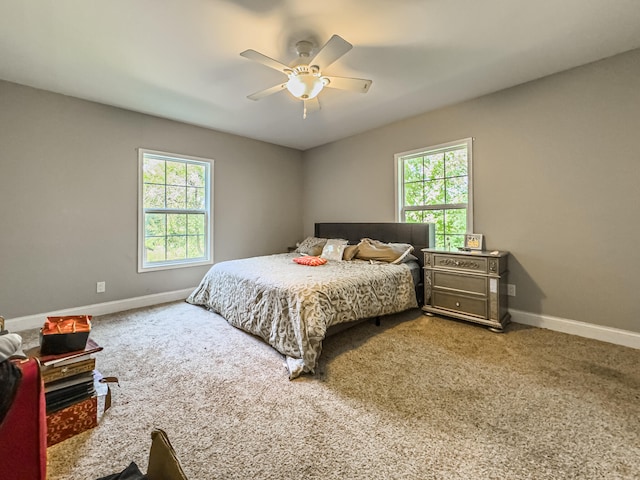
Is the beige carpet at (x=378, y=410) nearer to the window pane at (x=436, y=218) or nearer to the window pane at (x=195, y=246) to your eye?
the window pane at (x=436, y=218)

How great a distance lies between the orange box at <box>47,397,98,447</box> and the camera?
139 cm

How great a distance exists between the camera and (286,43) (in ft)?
7.28

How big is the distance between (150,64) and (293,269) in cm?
230

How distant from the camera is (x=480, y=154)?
10.6 ft

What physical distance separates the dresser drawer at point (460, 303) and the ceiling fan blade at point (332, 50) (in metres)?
2.56

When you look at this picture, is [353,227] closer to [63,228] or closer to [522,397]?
[522,397]

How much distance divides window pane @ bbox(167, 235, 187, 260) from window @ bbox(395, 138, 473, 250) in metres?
3.16

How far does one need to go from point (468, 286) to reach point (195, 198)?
12.6ft

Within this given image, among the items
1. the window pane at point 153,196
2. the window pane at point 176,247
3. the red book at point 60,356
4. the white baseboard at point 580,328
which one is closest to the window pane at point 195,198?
the window pane at point 153,196

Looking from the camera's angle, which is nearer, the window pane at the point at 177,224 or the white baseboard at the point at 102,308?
the white baseboard at the point at 102,308

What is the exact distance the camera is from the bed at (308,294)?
2145 mm

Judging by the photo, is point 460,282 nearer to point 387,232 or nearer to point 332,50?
point 387,232

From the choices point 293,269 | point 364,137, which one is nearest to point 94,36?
point 293,269

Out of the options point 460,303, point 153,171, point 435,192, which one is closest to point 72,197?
point 153,171
